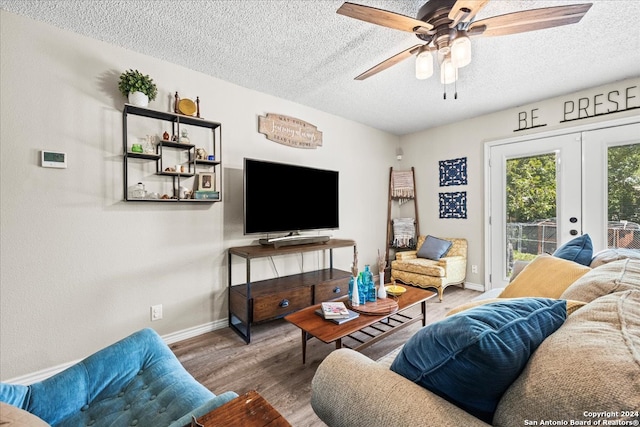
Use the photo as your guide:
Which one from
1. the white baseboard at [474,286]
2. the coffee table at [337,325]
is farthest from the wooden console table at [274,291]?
the white baseboard at [474,286]

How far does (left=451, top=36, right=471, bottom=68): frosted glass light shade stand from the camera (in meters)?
1.59

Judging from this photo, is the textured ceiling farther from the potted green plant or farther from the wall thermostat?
the wall thermostat

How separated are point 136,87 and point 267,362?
236cm

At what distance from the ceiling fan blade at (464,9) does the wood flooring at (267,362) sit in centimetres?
232

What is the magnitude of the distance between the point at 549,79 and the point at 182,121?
3570 mm

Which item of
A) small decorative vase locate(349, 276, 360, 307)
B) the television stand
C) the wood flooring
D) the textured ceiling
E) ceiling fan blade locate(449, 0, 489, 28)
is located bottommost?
the wood flooring

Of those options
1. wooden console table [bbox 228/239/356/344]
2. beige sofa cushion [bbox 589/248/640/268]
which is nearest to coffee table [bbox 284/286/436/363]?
wooden console table [bbox 228/239/356/344]

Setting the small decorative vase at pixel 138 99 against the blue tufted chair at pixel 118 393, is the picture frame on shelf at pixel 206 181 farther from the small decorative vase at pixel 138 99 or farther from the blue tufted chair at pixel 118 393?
the blue tufted chair at pixel 118 393

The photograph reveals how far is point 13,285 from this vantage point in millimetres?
1776

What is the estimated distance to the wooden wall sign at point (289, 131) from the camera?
299 cm

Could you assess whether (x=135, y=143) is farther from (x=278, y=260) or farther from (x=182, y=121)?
(x=278, y=260)

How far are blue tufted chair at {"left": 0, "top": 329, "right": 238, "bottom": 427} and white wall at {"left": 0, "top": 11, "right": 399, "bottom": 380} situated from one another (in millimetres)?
1071

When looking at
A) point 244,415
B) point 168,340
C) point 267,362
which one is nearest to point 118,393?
point 244,415

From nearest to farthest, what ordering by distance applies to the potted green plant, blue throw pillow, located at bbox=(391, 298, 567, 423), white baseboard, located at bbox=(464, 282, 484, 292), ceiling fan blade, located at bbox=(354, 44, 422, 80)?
1. blue throw pillow, located at bbox=(391, 298, 567, 423)
2. ceiling fan blade, located at bbox=(354, 44, 422, 80)
3. the potted green plant
4. white baseboard, located at bbox=(464, 282, 484, 292)
